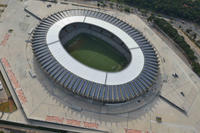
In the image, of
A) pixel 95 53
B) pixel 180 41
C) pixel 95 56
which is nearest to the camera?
pixel 95 56

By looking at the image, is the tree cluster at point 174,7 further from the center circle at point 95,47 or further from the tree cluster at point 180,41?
the center circle at point 95,47

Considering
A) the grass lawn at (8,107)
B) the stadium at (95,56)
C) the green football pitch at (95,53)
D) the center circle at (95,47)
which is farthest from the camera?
the center circle at (95,47)

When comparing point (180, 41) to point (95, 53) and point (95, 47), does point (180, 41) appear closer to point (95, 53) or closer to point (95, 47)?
point (95, 47)

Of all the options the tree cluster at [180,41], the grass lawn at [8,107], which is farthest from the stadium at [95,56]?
the tree cluster at [180,41]

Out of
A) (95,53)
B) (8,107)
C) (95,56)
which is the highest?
(95,53)

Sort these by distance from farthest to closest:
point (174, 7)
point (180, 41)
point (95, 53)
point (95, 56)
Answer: point (174, 7) < point (180, 41) < point (95, 53) < point (95, 56)

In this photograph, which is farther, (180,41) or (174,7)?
(174,7)

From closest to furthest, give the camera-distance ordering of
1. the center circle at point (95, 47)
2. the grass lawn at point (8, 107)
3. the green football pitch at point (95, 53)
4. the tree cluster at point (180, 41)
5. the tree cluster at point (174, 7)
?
the grass lawn at point (8, 107)
the green football pitch at point (95, 53)
the center circle at point (95, 47)
the tree cluster at point (180, 41)
the tree cluster at point (174, 7)

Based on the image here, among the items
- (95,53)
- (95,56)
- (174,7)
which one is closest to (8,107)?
(95,56)
